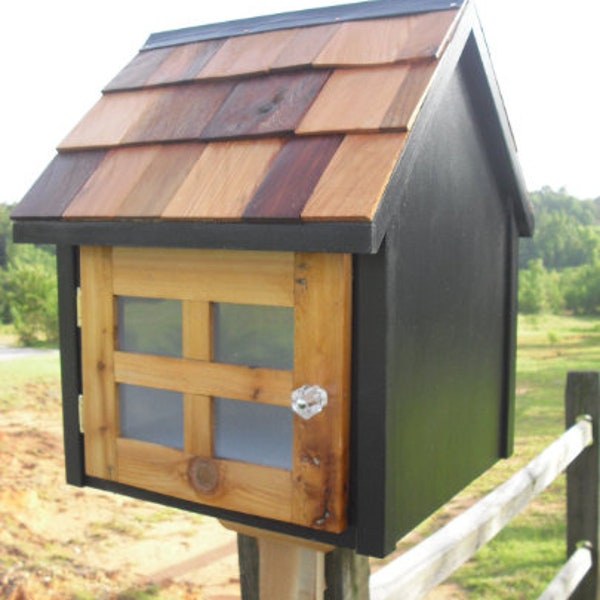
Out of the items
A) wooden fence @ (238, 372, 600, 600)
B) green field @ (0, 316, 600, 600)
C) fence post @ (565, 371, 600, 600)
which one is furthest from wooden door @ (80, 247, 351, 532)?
green field @ (0, 316, 600, 600)

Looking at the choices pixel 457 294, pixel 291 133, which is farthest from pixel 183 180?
pixel 457 294

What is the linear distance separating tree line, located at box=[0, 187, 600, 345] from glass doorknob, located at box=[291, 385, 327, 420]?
10606 mm

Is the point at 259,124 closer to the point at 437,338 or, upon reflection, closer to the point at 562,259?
the point at 437,338

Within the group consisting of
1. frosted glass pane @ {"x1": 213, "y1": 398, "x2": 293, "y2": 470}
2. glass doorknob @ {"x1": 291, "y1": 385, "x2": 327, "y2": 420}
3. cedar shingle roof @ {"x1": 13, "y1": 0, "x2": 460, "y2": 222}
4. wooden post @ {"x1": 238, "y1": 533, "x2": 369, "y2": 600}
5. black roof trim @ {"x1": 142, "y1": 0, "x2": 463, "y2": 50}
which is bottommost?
wooden post @ {"x1": 238, "y1": 533, "x2": 369, "y2": 600}

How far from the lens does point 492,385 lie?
1733 mm

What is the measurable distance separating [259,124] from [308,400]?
47 centimetres

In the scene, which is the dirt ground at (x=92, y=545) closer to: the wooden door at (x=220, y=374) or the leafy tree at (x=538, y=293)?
the wooden door at (x=220, y=374)

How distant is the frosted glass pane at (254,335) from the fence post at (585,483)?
2.23 meters

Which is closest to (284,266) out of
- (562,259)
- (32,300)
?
(32,300)

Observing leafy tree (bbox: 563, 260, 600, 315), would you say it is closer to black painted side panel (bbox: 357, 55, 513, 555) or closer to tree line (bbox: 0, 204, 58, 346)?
tree line (bbox: 0, 204, 58, 346)

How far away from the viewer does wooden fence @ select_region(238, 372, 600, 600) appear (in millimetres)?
1402

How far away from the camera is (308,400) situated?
3.82ft

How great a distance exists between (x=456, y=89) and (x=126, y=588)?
151 inches

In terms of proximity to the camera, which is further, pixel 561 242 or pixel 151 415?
pixel 561 242
